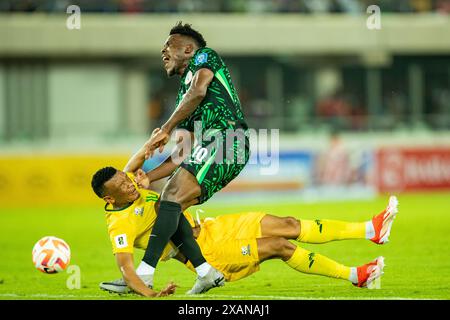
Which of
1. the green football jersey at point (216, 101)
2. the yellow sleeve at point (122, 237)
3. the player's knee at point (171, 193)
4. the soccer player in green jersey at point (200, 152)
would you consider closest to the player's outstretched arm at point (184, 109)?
the soccer player in green jersey at point (200, 152)

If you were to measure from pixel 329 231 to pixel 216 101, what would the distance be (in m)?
1.48

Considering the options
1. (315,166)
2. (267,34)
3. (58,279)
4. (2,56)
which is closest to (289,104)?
(267,34)

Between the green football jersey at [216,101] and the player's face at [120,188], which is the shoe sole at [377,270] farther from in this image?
the player's face at [120,188]

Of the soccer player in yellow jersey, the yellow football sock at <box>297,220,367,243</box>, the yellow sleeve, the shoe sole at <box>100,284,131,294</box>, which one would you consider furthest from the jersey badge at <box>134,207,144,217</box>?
the yellow football sock at <box>297,220,367,243</box>

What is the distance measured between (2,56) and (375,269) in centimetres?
2332

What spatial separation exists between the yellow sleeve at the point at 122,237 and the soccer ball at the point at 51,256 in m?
0.85

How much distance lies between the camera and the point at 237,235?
870cm

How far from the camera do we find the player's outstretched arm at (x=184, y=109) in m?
8.58

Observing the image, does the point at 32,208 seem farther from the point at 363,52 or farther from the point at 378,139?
the point at 363,52

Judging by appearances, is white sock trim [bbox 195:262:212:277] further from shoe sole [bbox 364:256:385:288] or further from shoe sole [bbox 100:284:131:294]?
shoe sole [bbox 364:256:385:288]

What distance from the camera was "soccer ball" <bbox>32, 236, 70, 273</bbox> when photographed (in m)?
9.19

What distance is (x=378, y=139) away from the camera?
2711cm

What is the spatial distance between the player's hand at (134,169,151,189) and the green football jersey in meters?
0.65
